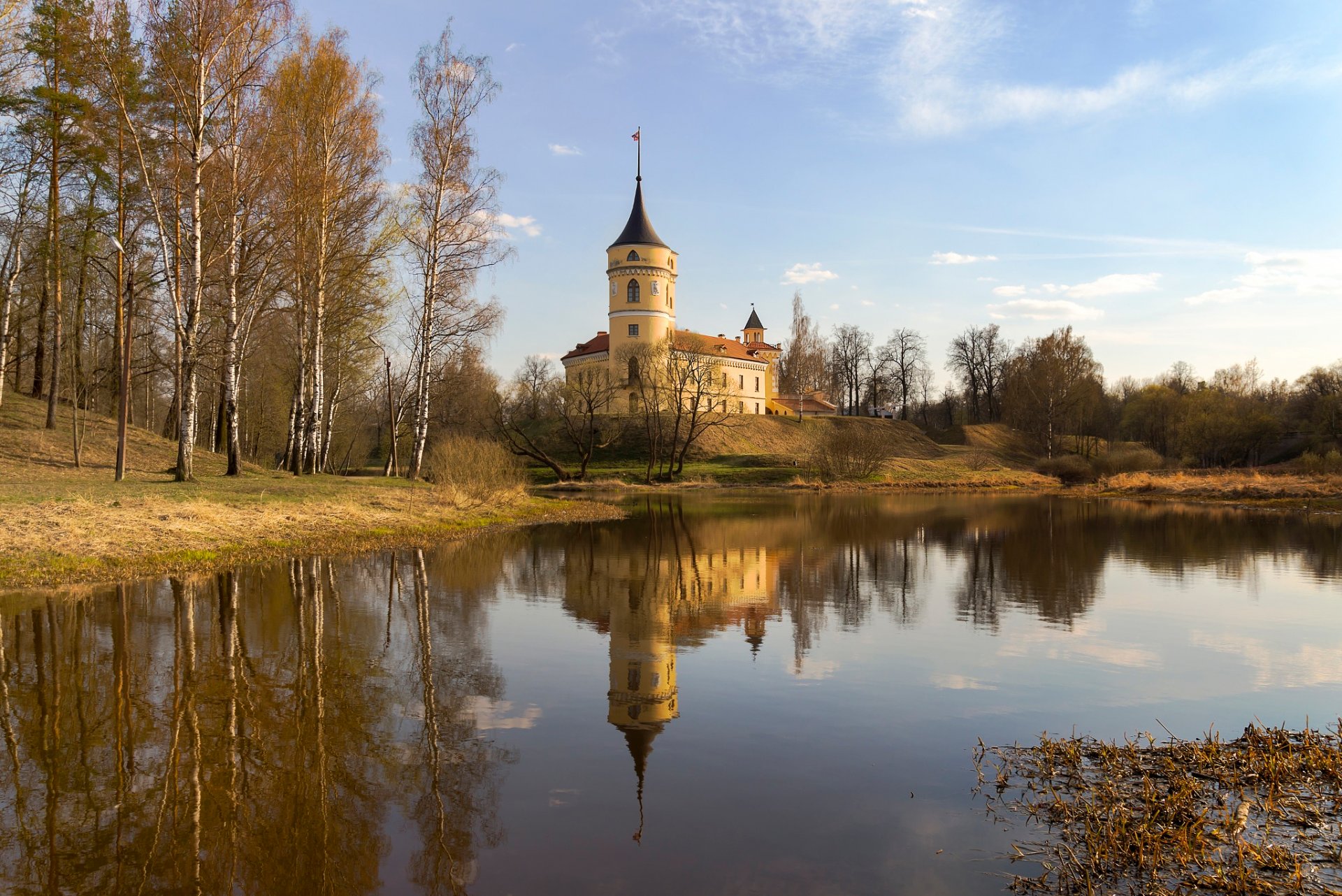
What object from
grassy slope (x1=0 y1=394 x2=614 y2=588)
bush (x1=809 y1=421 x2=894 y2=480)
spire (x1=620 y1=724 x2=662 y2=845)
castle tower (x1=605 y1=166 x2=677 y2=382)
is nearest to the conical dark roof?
castle tower (x1=605 y1=166 x2=677 y2=382)

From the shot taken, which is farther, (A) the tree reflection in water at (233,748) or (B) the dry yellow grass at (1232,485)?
(B) the dry yellow grass at (1232,485)

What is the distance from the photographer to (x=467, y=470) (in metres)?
22.6

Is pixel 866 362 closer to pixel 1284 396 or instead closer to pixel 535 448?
pixel 1284 396

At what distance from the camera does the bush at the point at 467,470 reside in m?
22.3

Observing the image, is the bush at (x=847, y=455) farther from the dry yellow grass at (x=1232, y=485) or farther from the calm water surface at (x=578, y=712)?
the calm water surface at (x=578, y=712)

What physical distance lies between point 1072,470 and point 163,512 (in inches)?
1967

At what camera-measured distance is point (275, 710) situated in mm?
6473

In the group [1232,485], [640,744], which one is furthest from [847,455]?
[640,744]

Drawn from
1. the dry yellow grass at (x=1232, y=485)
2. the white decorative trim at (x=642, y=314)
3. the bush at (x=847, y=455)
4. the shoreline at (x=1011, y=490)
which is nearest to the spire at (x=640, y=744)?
the shoreline at (x=1011, y=490)

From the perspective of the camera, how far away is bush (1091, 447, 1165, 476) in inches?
1933

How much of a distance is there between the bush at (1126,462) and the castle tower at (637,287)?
3255 cm

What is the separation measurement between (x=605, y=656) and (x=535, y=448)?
1578 inches

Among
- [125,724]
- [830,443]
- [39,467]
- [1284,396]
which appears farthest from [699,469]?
[1284,396]

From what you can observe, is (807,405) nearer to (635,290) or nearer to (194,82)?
(635,290)
